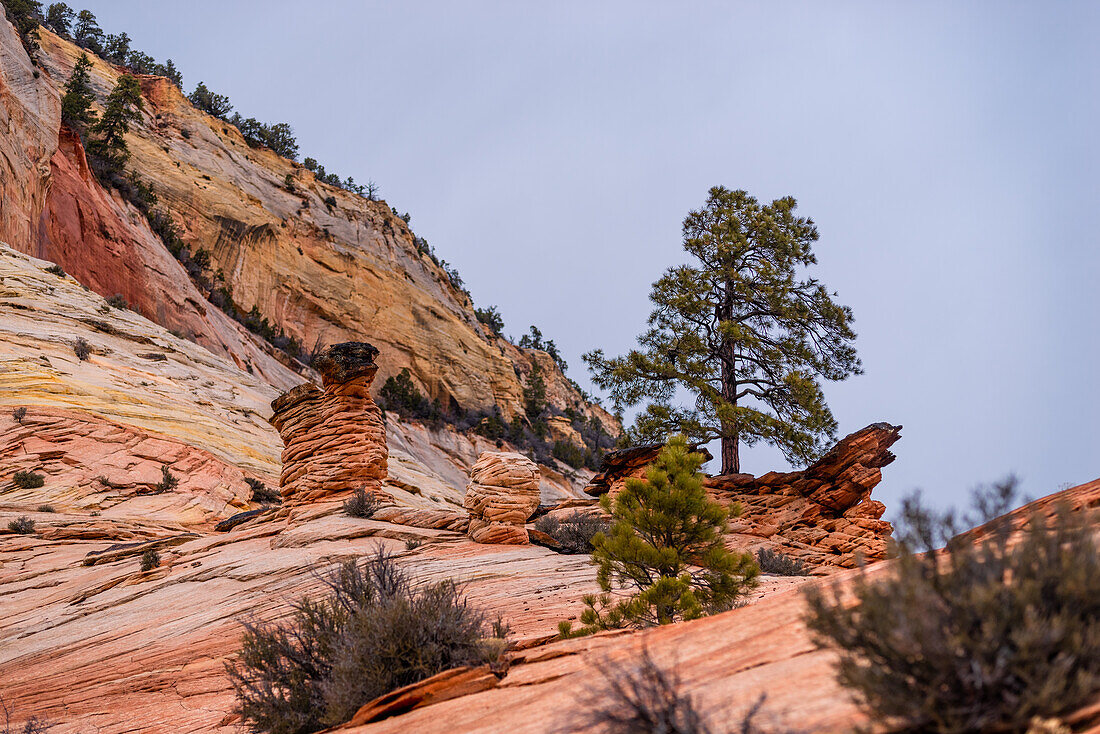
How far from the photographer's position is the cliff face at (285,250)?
5519 centimetres

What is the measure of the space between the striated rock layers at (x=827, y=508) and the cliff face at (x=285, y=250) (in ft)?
111

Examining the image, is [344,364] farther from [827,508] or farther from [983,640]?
[983,640]

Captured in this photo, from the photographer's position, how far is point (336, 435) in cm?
1644

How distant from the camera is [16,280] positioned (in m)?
30.0

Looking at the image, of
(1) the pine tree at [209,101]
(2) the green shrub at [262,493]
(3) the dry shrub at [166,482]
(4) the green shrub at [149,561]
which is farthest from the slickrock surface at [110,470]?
(1) the pine tree at [209,101]

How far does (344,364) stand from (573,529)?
20.5 ft

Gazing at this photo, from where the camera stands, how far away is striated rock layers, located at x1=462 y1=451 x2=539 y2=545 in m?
13.9

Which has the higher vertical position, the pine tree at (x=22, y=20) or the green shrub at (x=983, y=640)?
the pine tree at (x=22, y=20)

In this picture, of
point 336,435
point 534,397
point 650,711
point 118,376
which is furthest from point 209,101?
point 650,711

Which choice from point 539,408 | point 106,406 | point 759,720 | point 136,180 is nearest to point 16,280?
point 106,406

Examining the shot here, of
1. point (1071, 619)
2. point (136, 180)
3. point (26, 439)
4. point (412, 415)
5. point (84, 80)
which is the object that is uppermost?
point (84, 80)

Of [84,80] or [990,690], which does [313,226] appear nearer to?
[84,80]

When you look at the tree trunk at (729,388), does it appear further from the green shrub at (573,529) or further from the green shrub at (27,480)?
the green shrub at (27,480)

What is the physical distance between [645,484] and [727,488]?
1002 cm
